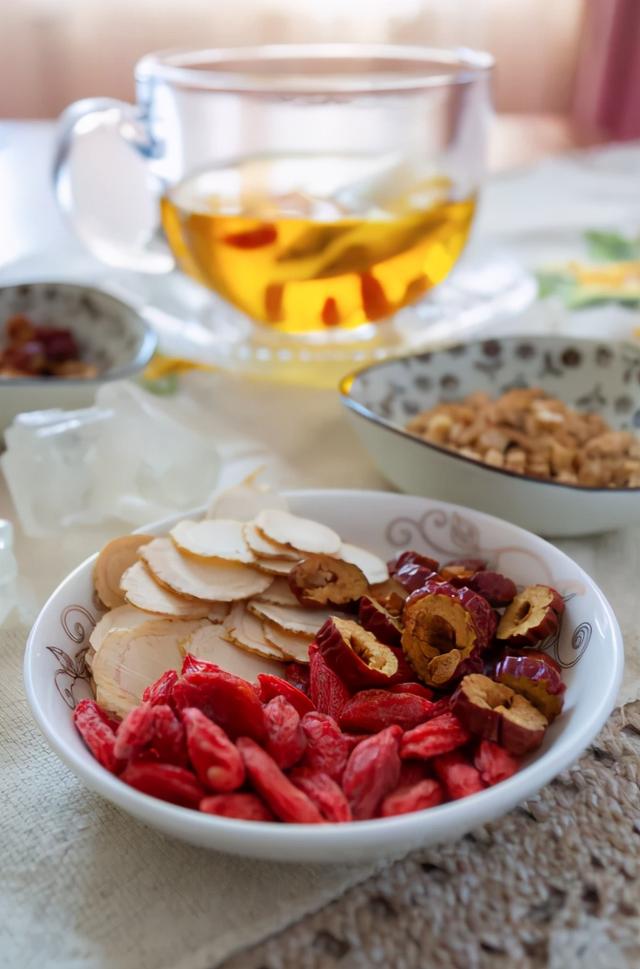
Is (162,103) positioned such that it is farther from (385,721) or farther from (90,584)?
(385,721)

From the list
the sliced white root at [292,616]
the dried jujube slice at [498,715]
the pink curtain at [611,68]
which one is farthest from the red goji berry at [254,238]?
the pink curtain at [611,68]

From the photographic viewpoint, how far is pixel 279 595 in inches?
23.6

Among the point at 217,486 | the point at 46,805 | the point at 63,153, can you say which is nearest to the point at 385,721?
the point at 46,805

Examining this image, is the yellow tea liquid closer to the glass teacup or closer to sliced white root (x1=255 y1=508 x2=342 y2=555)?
the glass teacup

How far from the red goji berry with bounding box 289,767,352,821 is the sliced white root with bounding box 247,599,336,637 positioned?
4.8 inches

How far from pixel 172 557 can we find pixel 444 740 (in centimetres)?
21

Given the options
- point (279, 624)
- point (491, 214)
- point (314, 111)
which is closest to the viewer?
point (279, 624)

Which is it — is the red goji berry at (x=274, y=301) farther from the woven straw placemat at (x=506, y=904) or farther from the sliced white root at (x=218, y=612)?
the woven straw placemat at (x=506, y=904)

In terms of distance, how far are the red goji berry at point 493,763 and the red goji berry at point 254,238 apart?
53cm

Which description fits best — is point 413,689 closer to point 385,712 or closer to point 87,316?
point 385,712

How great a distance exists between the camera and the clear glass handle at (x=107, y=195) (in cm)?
94

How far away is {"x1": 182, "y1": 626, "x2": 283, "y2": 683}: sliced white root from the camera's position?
0.55m

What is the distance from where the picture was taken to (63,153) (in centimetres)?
97

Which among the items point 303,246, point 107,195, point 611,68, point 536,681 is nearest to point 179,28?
point 611,68
